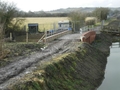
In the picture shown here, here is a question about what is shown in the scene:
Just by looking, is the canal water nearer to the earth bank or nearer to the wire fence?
the earth bank

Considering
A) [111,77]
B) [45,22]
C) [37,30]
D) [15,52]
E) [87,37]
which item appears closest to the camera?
[15,52]

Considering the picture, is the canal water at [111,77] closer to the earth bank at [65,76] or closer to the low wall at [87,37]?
the earth bank at [65,76]

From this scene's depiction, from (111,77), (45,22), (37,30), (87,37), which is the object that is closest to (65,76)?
(111,77)

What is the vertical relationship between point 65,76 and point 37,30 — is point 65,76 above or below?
below

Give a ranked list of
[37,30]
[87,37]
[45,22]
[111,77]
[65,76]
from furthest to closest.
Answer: [45,22]
[37,30]
[87,37]
[111,77]
[65,76]

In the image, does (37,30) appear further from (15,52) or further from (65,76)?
(65,76)

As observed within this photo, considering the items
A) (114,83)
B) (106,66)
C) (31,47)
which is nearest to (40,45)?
(31,47)

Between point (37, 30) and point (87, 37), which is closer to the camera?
point (87, 37)

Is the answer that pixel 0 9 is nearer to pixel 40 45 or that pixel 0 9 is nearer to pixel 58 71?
pixel 40 45

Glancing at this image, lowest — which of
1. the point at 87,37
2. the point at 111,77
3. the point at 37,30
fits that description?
the point at 111,77

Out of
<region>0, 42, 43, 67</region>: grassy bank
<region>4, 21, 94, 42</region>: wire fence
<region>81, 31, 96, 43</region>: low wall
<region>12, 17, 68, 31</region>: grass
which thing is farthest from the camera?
<region>12, 17, 68, 31</region>: grass

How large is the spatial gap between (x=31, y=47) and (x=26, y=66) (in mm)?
8307

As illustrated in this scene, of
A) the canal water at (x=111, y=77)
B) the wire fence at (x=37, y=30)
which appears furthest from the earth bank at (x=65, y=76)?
the wire fence at (x=37, y=30)

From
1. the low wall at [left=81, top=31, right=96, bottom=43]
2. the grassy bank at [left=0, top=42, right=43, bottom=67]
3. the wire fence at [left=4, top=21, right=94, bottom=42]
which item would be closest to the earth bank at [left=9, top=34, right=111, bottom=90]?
the grassy bank at [left=0, top=42, right=43, bottom=67]
